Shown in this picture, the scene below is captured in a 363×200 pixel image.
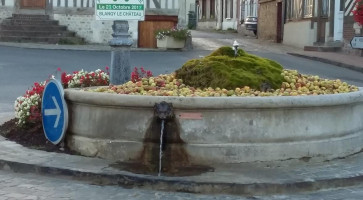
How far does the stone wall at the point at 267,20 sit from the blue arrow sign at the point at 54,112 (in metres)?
32.1

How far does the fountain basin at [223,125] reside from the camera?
718 centimetres

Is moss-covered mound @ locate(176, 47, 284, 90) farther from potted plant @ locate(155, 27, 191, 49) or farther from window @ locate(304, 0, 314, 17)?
window @ locate(304, 0, 314, 17)

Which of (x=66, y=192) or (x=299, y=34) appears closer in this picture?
(x=66, y=192)

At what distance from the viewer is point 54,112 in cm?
786

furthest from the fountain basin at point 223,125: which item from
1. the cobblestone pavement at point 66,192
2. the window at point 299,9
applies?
the window at point 299,9

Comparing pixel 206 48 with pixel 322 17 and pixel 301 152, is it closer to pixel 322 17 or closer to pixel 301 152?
pixel 322 17

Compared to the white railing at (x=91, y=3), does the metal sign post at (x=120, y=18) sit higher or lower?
lower

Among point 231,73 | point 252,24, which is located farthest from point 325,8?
point 231,73

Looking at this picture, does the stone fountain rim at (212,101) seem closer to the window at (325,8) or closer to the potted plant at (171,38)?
the potted plant at (171,38)

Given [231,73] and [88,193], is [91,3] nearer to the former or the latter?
[231,73]

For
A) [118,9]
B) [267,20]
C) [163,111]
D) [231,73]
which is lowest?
[163,111]

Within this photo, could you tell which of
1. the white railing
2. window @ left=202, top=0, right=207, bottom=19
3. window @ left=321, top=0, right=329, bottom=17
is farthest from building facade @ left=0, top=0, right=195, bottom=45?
window @ left=202, top=0, right=207, bottom=19

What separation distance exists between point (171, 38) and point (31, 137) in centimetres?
1916

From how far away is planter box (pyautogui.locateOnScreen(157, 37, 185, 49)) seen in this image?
89.6ft
